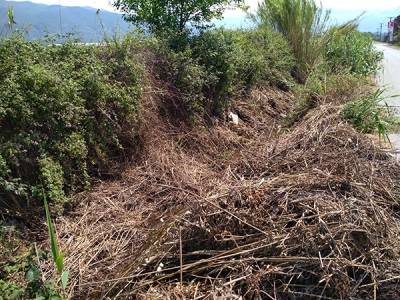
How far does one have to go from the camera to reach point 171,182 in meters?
4.44

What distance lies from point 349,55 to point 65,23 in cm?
864

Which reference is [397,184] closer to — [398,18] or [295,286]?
[295,286]

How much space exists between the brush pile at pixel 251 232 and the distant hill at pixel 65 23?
1.70 m

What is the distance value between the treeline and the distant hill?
181 millimetres

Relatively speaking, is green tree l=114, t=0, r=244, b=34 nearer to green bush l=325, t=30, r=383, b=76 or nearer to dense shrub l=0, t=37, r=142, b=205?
dense shrub l=0, t=37, r=142, b=205

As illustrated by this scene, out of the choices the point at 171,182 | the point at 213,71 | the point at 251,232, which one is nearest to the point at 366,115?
the point at 213,71

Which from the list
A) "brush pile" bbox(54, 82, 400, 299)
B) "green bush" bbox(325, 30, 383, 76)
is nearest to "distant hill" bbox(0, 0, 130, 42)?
"brush pile" bbox(54, 82, 400, 299)

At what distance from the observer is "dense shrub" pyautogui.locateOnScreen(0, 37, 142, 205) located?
3.59 m

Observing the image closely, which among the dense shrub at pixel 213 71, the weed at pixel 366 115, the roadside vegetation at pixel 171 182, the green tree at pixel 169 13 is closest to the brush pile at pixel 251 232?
the roadside vegetation at pixel 171 182

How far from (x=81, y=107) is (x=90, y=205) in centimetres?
89

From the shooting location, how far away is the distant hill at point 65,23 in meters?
4.46

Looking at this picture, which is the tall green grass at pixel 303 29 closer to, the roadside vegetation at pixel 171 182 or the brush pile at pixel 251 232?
the roadside vegetation at pixel 171 182

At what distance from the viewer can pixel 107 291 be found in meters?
2.80

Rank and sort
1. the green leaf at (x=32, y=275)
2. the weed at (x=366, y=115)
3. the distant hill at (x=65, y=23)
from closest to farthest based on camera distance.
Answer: the green leaf at (x=32, y=275) < the distant hill at (x=65, y=23) < the weed at (x=366, y=115)
